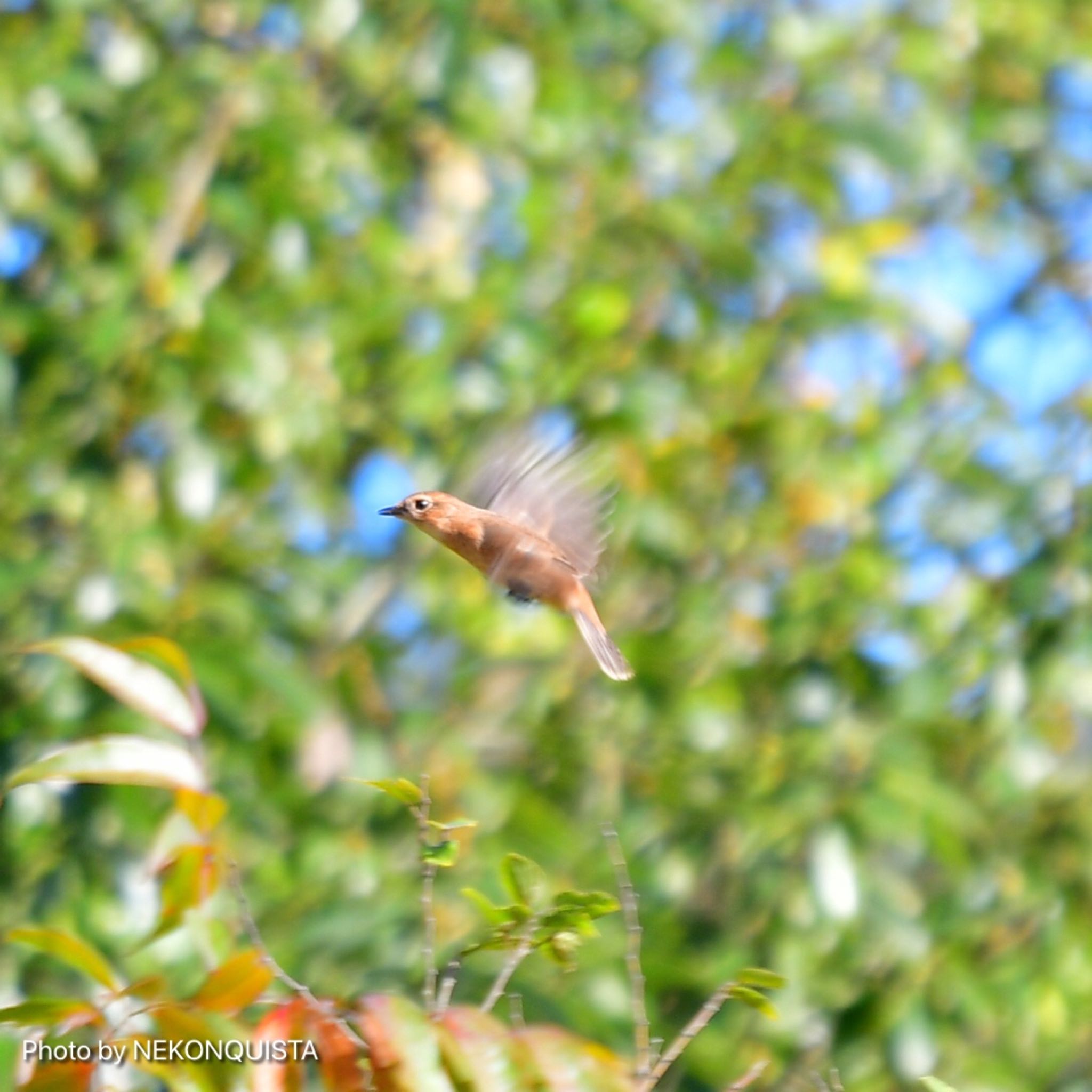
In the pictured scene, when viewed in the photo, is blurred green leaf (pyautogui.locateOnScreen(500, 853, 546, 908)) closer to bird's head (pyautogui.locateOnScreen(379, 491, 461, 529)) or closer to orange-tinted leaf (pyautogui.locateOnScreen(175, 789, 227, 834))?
orange-tinted leaf (pyautogui.locateOnScreen(175, 789, 227, 834))

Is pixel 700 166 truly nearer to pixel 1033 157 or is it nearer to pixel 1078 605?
pixel 1033 157

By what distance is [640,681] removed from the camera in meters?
3.76

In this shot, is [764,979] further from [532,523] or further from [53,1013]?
[532,523]

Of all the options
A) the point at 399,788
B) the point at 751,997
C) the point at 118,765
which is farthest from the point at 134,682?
the point at 751,997

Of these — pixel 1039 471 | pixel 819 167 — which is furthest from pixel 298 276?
pixel 1039 471

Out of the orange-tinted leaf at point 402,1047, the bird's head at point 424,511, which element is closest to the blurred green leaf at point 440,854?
the orange-tinted leaf at point 402,1047

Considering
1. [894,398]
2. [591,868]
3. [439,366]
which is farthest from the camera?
[894,398]

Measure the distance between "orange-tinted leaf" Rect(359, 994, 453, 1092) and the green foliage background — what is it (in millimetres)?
1386

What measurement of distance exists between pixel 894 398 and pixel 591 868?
131 cm

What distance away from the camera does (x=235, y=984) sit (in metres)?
1.68

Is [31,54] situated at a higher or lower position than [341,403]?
higher

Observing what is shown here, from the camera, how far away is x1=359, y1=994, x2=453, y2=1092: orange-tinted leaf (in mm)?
1533

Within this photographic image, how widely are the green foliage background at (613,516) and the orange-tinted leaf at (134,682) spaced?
1138 mm

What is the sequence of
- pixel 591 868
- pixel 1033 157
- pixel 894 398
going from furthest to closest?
pixel 1033 157 < pixel 894 398 < pixel 591 868
